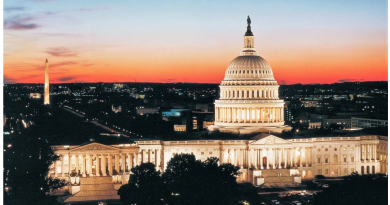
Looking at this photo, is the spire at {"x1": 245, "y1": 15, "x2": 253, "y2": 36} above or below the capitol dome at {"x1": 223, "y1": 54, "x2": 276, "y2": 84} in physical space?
above

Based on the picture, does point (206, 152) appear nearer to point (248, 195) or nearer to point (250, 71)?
point (250, 71)

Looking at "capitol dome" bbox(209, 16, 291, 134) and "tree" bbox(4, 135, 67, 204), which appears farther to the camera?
"capitol dome" bbox(209, 16, 291, 134)

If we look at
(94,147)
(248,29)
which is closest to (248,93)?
(248,29)

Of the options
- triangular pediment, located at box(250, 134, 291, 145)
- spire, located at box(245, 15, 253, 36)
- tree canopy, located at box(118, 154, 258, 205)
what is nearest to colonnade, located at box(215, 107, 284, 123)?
spire, located at box(245, 15, 253, 36)

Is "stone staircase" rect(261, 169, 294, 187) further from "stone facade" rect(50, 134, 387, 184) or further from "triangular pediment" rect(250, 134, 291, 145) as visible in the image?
"triangular pediment" rect(250, 134, 291, 145)

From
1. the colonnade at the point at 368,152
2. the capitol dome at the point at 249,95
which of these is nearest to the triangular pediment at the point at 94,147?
the capitol dome at the point at 249,95

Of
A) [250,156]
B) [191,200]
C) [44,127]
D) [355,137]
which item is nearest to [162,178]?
[191,200]

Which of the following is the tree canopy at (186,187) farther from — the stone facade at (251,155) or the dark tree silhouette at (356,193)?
the stone facade at (251,155)

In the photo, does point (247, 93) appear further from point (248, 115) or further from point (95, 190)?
point (95, 190)
